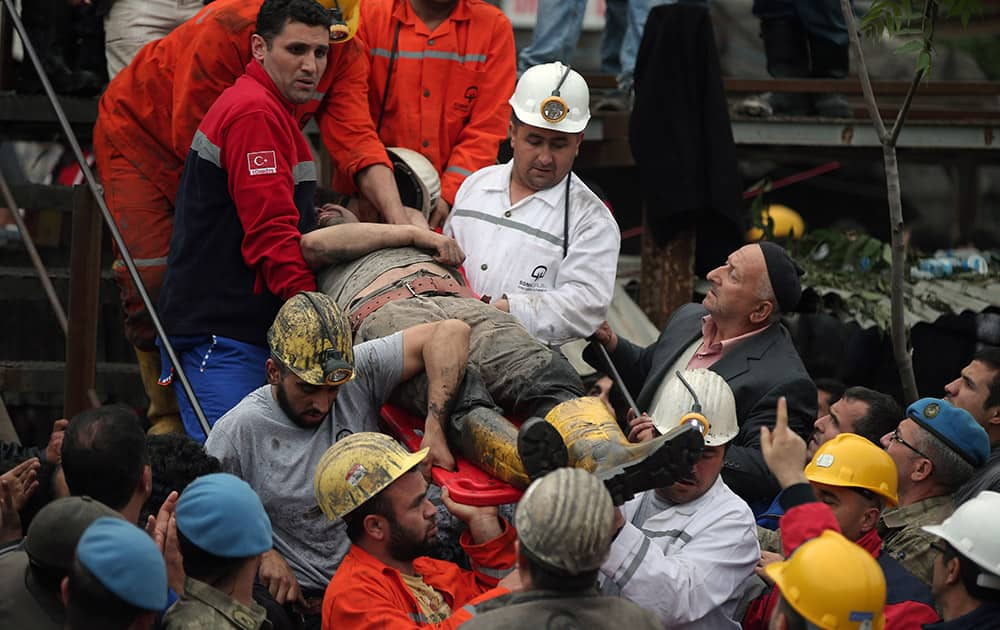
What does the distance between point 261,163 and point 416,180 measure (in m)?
1.14

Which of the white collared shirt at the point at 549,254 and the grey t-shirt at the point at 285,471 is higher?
the white collared shirt at the point at 549,254

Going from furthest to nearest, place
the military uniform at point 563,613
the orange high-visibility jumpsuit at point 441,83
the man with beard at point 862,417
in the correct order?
the orange high-visibility jumpsuit at point 441,83 < the man with beard at point 862,417 < the military uniform at point 563,613

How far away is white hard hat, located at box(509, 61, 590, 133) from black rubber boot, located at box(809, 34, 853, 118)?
10.5 feet

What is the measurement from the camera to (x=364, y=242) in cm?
595

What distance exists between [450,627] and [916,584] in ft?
5.34

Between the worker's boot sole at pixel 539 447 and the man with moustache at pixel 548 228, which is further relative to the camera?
the man with moustache at pixel 548 228

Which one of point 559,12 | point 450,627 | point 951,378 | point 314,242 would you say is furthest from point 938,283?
point 450,627

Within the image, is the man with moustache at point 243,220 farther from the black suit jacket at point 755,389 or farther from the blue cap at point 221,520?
the blue cap at point 221,520

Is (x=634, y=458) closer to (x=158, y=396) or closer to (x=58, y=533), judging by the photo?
(x=58, y=533)

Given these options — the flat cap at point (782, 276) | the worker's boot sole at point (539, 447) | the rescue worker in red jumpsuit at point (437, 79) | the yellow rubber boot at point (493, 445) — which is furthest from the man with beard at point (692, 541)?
the rescue worker in red jumpsuit at point (437, 79)

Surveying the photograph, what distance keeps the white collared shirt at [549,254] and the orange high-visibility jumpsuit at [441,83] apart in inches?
30.7

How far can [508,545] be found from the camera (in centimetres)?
473

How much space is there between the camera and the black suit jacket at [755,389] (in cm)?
548

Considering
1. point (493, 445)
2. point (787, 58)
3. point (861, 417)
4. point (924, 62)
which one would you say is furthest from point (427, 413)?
point (787, 58)
